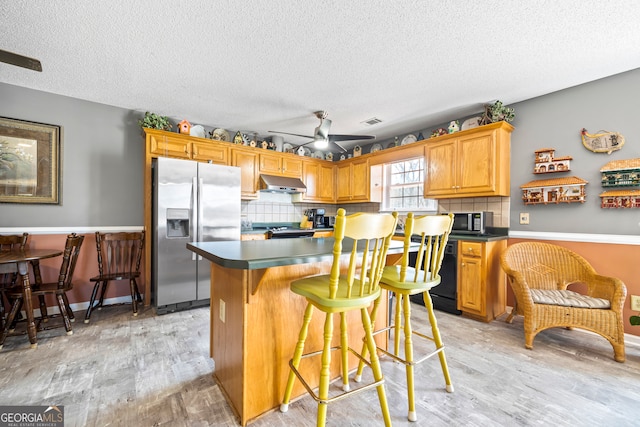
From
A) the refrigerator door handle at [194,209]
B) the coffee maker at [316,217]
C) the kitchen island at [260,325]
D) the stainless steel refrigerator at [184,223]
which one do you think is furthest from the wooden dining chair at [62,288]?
the coffee maker at [316,217]

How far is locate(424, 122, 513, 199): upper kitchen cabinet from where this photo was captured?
3.02 metres

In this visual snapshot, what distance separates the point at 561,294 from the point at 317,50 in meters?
3.02

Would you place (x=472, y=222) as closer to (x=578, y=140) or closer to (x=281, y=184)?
(x=578, y=140)

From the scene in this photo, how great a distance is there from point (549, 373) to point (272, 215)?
391cm

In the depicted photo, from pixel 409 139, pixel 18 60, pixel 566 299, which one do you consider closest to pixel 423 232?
pixel 566 299

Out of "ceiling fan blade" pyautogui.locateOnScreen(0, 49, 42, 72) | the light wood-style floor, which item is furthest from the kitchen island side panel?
"ceiling fan blade" pyautogui.locateOnScreen(0, 49, 42, 72)

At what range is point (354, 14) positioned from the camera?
180 centimetres

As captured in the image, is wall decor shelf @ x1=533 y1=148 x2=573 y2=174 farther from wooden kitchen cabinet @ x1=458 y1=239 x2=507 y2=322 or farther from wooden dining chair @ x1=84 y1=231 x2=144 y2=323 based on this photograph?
wooden dining chair @ x1=84 y1=231 x2=144 y2=323

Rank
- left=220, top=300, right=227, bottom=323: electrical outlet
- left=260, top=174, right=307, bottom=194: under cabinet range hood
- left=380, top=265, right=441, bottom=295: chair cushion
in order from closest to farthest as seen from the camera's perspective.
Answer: left=380, top=265, right=441, bottom=295: chair cushion
left=220, top=300, right=227, bottom=323: electrical outlet
left=260, top=174, right=307, bottom=194: under cabinet range hood

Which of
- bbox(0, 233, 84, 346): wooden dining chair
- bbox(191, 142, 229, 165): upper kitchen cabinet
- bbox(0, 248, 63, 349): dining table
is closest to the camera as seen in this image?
bbox(0, 248, 63, 349): dining table

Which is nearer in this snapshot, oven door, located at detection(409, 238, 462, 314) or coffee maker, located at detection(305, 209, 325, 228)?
oven door, located at detection(409, 238, 462, 314)

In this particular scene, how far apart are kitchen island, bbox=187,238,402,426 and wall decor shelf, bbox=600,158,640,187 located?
237 centimetres

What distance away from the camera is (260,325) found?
57.4 inches

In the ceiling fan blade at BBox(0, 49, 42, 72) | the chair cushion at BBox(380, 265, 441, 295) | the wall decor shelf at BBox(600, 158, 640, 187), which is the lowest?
the chair cushion at BBox(380, 265, 441, 295)
